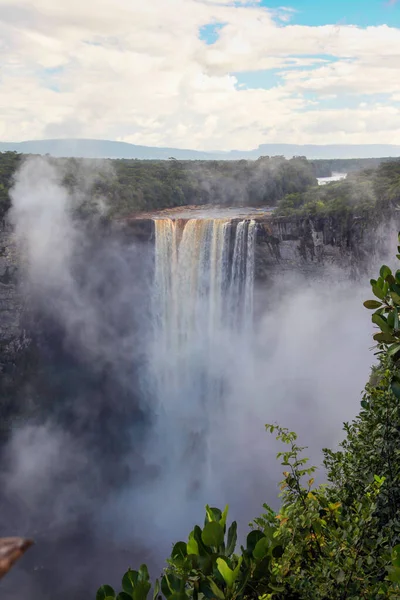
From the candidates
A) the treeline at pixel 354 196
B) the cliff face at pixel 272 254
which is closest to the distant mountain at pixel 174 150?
the treeline at pixel 354 196

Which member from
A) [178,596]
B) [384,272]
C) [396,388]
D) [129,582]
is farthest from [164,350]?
[178,596]

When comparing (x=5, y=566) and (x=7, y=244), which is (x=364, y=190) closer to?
(x=7, y=244)


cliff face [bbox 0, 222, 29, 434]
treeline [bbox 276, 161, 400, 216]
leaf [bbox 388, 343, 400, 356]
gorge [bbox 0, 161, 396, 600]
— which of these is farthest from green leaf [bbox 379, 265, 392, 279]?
cliff face [bbox 0, 222, 29, 434]

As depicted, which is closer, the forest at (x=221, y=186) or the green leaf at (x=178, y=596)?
the green leaf at (x=178, y=596)

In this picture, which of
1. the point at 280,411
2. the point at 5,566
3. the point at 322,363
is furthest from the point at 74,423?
the point at 5,566

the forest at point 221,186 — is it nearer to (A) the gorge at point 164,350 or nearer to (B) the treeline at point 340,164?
(A) the gorge at point 164,350

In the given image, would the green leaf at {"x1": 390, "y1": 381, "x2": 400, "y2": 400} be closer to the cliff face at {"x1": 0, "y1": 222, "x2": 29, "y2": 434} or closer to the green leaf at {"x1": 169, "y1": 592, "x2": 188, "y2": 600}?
the green leaf at {"x1": 169, "y1": 592, "x2": 188, "y2": 600}
